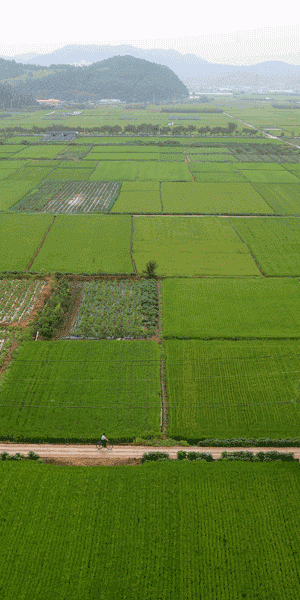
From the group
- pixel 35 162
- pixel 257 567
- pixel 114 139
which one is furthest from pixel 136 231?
pixel 114 139

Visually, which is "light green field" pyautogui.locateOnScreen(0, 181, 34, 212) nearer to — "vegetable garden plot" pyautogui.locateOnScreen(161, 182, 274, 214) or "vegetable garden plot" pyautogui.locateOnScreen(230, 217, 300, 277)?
"vegetable garden plot" pyautogui.locateOnScreen(161, 182, 274, 214)

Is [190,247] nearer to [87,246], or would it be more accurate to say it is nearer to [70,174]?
[87,246]

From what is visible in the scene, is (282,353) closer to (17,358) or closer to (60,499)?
(60,499)

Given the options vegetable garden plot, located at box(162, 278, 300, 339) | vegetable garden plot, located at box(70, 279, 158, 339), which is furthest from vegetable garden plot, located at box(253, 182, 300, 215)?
vegetable garden plot, located at box(70, 279, 158, 339)

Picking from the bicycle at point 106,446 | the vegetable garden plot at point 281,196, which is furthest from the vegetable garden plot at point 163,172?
the bicycle at point 106,446

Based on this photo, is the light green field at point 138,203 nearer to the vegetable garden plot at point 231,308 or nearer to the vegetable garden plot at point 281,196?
the vegetable garden plot at point 281,196

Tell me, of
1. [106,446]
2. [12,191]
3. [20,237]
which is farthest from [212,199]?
[106,446]
